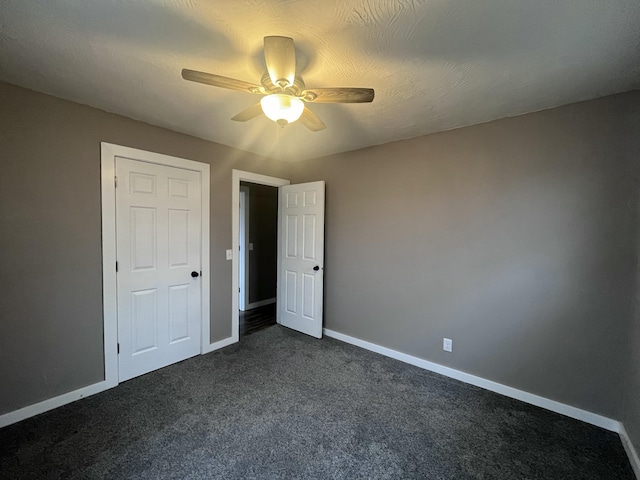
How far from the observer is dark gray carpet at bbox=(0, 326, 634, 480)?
1514 millimetres

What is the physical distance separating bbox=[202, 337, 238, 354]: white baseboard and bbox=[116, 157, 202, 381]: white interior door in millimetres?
125

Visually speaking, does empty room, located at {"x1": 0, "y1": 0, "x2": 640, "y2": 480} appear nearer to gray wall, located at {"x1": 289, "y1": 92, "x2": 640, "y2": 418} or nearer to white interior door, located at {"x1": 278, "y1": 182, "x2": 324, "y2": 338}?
gray wall, located at {"x1": 289, "y1": 92, "x2": 640, "y2": 418}

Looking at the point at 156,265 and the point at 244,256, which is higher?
the point at 156,265

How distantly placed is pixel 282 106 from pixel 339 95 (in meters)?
0.33

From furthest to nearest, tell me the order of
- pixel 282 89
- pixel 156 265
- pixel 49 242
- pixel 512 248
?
pixel 156 265
pixel 512 248
pixel 49 242
pixel 282 89

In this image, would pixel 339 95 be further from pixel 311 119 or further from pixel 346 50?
pixel 311 119

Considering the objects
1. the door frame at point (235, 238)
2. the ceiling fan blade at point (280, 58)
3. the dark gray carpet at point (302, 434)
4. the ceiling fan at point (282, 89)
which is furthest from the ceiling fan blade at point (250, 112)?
the dark gray carpet at point (302, 434)

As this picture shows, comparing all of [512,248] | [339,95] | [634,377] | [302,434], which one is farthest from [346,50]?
[634,377]

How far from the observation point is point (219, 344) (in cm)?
301

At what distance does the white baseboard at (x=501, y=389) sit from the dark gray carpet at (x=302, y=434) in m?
0.06

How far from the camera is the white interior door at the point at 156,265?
2.32 m

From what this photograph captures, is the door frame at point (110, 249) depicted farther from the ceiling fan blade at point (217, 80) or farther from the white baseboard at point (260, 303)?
the white baseboard at point (260, 303)

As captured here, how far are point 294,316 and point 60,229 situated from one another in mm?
2550

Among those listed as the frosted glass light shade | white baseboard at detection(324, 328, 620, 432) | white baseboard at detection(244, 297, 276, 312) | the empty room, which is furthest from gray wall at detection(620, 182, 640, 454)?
white baseboard at detection(244, 297, 276, 312)
